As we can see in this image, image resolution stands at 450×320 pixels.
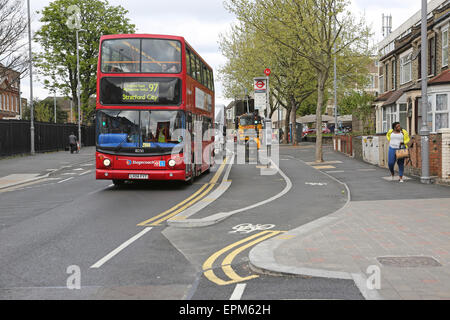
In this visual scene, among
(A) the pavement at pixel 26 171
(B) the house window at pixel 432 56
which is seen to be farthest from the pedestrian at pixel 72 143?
(B) the house window at pixel 432 56

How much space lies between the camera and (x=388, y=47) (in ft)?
205

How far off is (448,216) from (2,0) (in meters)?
25.2

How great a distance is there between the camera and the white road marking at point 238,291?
5.11 metres

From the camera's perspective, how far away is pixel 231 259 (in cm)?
686

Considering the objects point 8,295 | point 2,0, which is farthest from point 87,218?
point 2,0

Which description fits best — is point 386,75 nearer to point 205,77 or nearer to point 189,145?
point 205,77

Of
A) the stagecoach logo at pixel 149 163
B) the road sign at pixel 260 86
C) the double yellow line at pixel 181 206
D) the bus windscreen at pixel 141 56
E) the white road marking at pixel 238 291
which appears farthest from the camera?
the road sign at pixel 260 86

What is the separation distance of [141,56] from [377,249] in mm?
9752

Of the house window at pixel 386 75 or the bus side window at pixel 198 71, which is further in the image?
the house window at pixel 386 75

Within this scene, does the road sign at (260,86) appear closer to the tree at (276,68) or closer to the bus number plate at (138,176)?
the bus number plate at (138,176)

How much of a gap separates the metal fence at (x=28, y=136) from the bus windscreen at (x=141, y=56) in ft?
59.7

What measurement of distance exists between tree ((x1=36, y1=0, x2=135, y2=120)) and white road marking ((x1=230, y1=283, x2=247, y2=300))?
4532 cm

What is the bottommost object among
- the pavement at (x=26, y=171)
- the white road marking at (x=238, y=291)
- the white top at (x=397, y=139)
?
the white road marking at (x=238, y=291)
